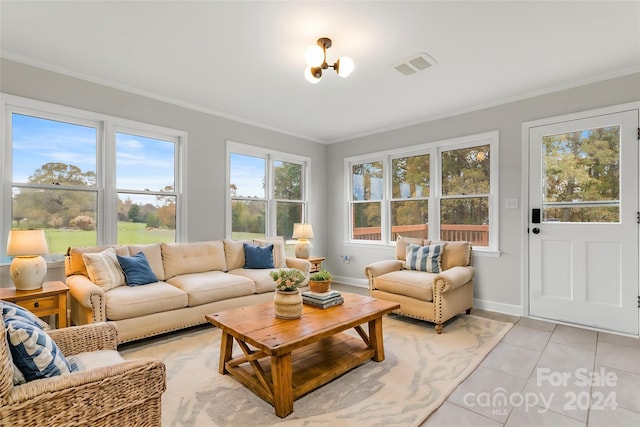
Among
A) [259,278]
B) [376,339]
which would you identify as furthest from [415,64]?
[259,278]

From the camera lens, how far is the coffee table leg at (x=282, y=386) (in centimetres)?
192

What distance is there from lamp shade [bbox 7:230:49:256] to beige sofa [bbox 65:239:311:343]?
0.42 metres

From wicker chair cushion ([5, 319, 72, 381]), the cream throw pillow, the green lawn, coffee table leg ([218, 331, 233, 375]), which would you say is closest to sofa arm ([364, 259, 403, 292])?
coffee table leg ([218, 331, 233, 375])

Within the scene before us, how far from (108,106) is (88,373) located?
3.11 meters

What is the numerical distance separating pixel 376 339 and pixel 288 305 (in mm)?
810

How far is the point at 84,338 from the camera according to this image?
1726 millimetres

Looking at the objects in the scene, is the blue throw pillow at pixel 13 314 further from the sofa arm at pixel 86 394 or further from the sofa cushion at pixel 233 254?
the sofa cushion at pixel 233 254

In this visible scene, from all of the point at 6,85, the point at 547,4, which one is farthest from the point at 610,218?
the point at 6,85

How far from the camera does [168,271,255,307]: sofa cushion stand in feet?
10.5

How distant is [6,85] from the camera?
2.87 metres

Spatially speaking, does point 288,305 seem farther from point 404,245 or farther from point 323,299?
point 404,245

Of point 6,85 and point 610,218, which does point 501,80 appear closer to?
point 610,218

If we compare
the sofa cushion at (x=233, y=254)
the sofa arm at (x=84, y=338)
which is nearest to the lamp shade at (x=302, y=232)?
the sofa cushion at (x=233, y=254)

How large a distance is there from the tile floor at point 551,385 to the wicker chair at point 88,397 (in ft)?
4.81
